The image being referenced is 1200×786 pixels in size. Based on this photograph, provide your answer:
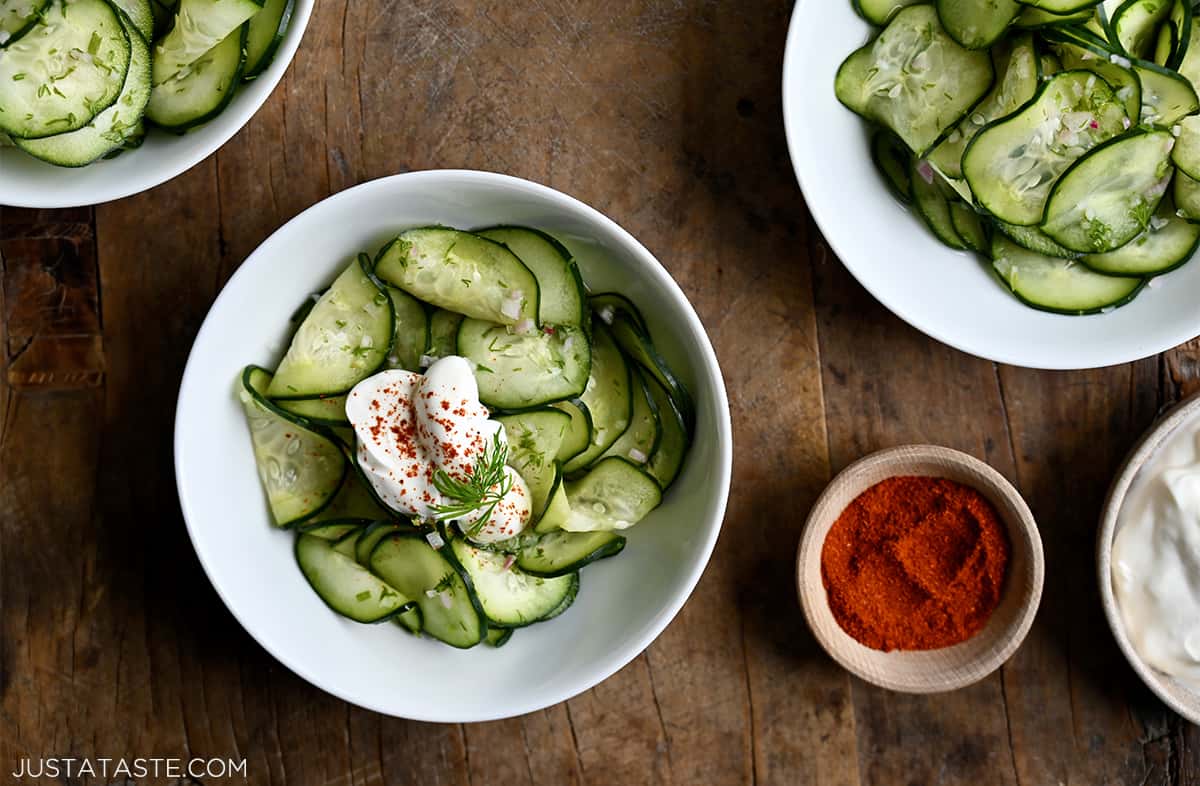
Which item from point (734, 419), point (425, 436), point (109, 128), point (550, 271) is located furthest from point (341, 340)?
point (734, 419)

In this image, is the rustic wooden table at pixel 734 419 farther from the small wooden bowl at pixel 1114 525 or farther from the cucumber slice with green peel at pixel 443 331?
the cucumber slice with green peel at pixel 443 331

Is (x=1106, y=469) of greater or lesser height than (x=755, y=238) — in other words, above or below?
below

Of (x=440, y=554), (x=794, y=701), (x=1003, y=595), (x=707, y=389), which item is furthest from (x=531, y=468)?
(x=1003, y=595)

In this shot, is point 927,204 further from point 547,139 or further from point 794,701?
point 794,701

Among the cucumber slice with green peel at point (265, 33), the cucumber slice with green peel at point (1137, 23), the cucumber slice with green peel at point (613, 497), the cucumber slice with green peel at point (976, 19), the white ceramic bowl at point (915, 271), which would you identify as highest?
the cucumber slice with green peel at point (1137, 23)

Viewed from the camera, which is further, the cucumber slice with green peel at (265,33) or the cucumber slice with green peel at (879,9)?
the cucumber slice with green peel at (879,9)

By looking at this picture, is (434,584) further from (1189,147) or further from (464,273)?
(1189,147)

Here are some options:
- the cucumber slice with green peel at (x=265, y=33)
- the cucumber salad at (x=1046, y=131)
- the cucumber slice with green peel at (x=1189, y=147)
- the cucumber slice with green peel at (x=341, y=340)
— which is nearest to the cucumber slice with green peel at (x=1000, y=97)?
the cucumber salad at (x=1046, y=131)
